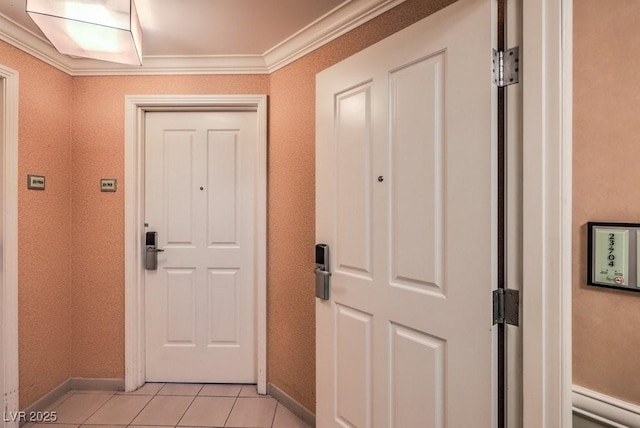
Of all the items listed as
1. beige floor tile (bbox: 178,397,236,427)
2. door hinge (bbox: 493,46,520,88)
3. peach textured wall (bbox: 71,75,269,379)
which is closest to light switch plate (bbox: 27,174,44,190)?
peach textured wall (bbox: 71,75,269,379)

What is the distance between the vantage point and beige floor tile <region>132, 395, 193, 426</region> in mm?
1961

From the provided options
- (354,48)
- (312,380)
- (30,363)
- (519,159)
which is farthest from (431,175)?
(30,363)

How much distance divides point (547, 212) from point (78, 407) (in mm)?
2827

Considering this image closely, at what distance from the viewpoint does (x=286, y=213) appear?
84.0 inches

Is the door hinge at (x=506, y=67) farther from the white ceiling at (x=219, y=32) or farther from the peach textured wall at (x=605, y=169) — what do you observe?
the white ceiling at (x=219, y=32)

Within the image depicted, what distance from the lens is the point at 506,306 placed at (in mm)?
941

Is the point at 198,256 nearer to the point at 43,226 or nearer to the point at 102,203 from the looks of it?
the point at 102,203

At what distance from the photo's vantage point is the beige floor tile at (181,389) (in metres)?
2.27

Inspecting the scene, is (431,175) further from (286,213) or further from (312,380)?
(312,380)

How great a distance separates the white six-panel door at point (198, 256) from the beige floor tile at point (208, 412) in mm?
210

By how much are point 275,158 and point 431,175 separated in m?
1.33

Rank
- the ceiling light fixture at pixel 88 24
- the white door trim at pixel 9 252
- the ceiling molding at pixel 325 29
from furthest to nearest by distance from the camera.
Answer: the white door trim at pixel 9 252 → the ceiling molding at pixel 325 29 → the ceiling light fixture at pixel 88 24

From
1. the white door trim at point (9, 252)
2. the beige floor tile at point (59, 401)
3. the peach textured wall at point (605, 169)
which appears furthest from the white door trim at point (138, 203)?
the peach textured wall at point (605, 169)

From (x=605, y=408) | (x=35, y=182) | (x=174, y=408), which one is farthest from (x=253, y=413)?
(x=35, y=182)
